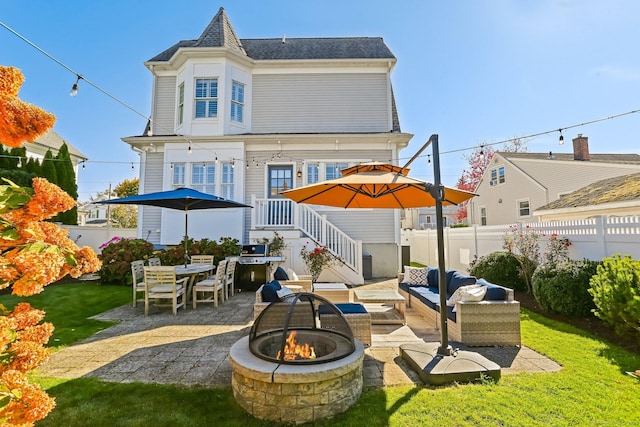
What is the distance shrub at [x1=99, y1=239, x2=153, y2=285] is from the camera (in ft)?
28.8

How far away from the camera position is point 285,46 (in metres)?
13.5

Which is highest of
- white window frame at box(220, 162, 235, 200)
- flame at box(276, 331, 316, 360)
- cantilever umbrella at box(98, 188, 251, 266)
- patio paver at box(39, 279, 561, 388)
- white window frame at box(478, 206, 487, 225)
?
white window frame at box(220, 162, 235, 200)

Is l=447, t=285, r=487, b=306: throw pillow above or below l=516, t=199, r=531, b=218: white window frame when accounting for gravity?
below

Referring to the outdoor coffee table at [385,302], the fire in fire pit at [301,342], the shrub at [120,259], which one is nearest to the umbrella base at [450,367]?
the fire in fire pit at [301,342]

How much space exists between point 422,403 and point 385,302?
256 centimetres

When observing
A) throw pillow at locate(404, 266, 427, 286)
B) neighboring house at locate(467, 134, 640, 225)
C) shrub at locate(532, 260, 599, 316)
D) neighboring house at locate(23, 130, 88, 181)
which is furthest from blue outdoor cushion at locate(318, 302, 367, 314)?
neighboring house at locate(23, 130, 88, 181)

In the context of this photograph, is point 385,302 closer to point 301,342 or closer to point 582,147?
point 301,342

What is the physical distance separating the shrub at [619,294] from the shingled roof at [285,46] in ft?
33.8

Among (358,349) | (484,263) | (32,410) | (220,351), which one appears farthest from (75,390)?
(484,263)

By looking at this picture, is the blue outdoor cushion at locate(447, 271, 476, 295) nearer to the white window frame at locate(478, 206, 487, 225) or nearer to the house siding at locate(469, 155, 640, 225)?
the house siding at locate(469, 155, 640, 225)

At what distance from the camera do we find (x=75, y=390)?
3229 mm

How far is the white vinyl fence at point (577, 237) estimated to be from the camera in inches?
215

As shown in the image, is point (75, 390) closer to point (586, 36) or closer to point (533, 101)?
point (586, 36)

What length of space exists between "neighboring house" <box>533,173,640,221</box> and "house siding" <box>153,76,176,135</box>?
50.4 feet
